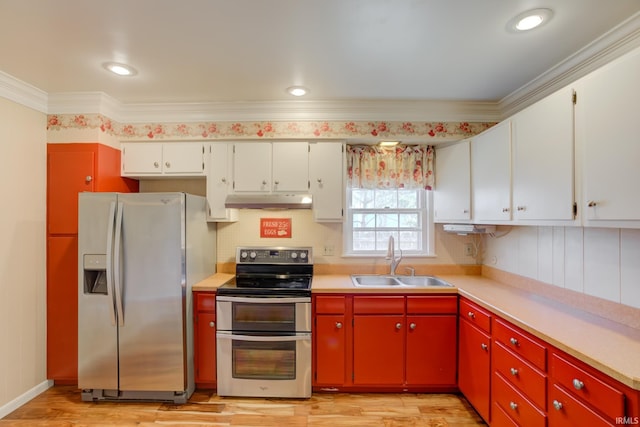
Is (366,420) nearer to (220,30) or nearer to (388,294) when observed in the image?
(388,294)

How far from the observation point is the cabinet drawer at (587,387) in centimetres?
114

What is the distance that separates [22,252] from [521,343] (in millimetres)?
3627

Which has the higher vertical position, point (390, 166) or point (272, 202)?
point (390, 166)

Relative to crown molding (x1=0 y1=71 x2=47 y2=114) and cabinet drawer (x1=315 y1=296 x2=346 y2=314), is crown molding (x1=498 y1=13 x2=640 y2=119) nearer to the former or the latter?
cabinet drawer (x1=315 y1=296 x2=346 y2=314)

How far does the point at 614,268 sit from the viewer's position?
67.1 inches

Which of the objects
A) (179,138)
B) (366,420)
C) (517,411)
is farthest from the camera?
(179,138)

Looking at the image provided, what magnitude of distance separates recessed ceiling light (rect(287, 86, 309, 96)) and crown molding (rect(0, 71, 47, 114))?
210 centimetres

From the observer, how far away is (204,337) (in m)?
2.46

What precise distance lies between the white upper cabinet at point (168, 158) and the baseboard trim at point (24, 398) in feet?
6.41

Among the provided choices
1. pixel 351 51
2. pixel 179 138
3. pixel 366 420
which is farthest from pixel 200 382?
pixel 351 51

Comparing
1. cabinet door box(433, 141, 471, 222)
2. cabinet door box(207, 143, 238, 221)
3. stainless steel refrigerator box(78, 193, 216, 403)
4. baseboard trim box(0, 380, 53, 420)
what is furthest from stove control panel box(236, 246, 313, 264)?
baseboard trim box(0, 380, 53, 420)

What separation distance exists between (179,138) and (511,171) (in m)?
2.82

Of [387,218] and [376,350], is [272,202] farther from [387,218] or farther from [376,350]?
[376,350]

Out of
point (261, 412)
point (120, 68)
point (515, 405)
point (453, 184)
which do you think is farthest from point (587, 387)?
point (120, 68)
